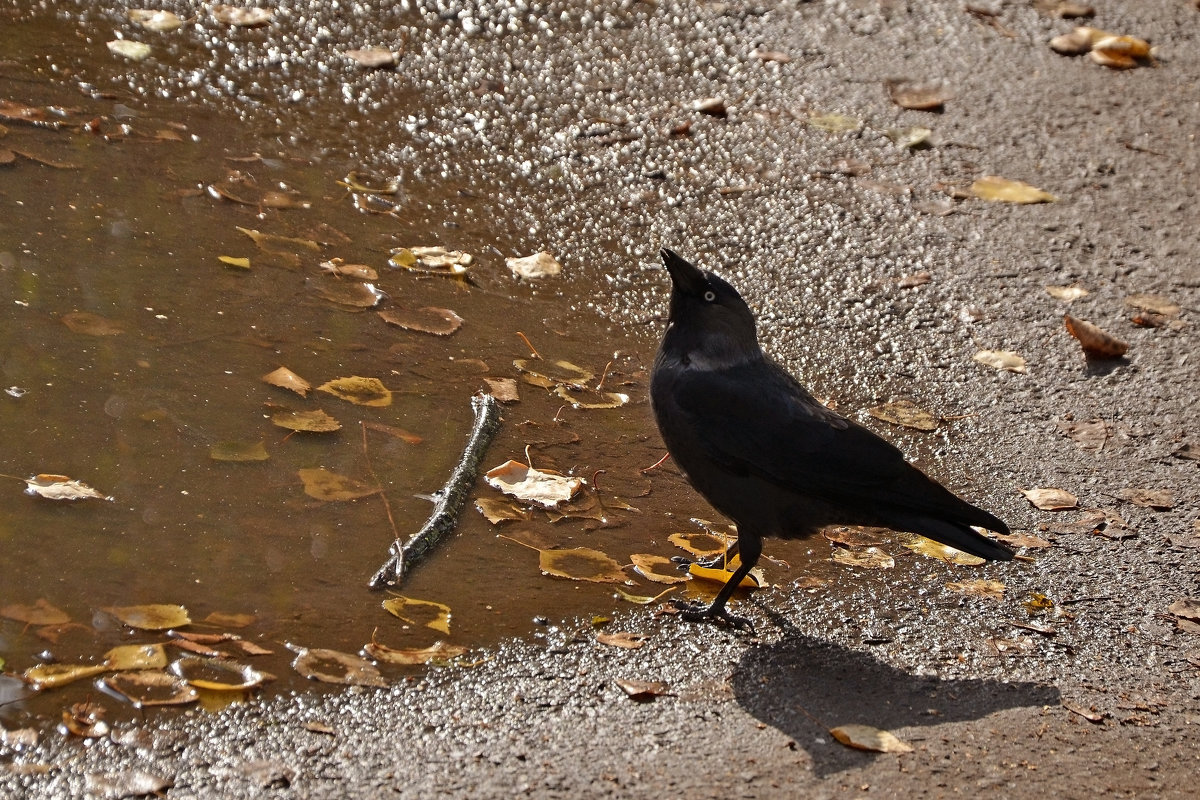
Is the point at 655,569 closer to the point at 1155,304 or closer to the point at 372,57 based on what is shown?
the point at 1155,304

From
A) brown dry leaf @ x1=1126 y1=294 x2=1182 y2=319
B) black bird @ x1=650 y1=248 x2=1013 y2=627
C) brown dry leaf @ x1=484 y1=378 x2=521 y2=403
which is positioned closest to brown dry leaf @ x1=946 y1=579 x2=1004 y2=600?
black bird @ x1=650 y1=248 x2=1013 y2=627

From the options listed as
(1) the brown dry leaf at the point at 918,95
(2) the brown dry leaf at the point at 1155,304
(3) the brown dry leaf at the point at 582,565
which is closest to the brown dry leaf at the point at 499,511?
(3) the brown dry leaf at the point at 582,565

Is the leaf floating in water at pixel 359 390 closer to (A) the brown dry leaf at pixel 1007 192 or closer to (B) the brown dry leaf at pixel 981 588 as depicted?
(B) the brown dry leaf at pixel 981 588

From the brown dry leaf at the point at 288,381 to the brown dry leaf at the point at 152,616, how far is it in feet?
3.58

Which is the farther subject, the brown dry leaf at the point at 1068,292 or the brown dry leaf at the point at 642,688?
the brown dry leaf at the point at 1068,292

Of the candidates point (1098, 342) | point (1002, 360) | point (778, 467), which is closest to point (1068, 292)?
point (1098, 342)

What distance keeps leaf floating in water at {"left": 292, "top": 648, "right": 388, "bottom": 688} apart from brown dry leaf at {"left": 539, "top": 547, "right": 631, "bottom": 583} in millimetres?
689

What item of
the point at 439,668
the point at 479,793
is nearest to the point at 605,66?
the point at 439,668

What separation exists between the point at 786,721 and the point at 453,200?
3067 millimetres

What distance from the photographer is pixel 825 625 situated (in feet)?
11.7

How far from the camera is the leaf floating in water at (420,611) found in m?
3.27

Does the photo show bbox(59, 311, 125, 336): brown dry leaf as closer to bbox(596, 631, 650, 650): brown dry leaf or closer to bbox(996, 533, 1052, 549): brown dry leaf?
bbox(596, 631, 650, 650): brown dry leaf

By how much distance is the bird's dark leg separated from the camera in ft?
11.7

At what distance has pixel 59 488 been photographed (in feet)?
11.3
